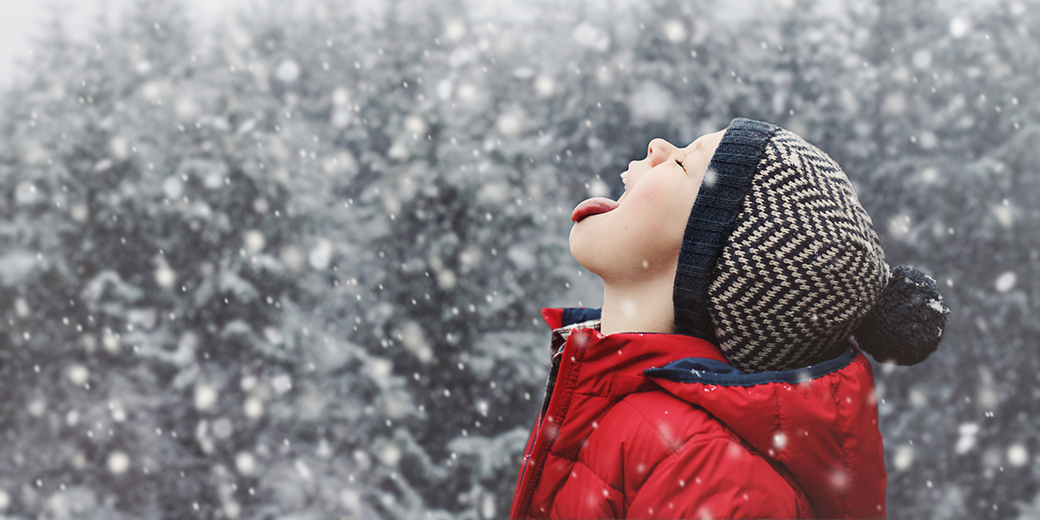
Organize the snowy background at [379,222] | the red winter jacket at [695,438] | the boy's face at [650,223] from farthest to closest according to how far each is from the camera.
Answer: the snowy background at [379,222], the boy's face at [650,223], the red winter jacket at [695,438]

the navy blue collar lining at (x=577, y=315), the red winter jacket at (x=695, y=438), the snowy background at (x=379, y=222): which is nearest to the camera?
the red winter jacket at (x=695, y=438)

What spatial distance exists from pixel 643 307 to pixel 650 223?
125 mm

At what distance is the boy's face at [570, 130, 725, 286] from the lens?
0.73 meters

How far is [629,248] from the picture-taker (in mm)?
744

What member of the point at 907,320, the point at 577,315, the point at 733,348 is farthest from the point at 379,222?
the point at 907,320

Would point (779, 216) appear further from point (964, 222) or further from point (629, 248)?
point (964, 222)

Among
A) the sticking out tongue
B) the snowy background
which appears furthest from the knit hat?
the snowy background

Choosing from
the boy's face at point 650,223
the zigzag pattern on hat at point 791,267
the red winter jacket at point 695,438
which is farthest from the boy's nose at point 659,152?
the red winter jacket at point 695,438

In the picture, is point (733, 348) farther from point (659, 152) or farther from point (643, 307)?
point (659, 152)

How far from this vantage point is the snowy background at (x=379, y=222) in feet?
4.45

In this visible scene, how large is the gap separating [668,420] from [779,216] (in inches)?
11.4

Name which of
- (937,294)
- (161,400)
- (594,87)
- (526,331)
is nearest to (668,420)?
(937,294)

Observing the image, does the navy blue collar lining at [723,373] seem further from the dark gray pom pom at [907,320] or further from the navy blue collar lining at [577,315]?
the navy blue collar lining at [577,315]

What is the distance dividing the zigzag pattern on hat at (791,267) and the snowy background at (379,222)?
0.66 metres
